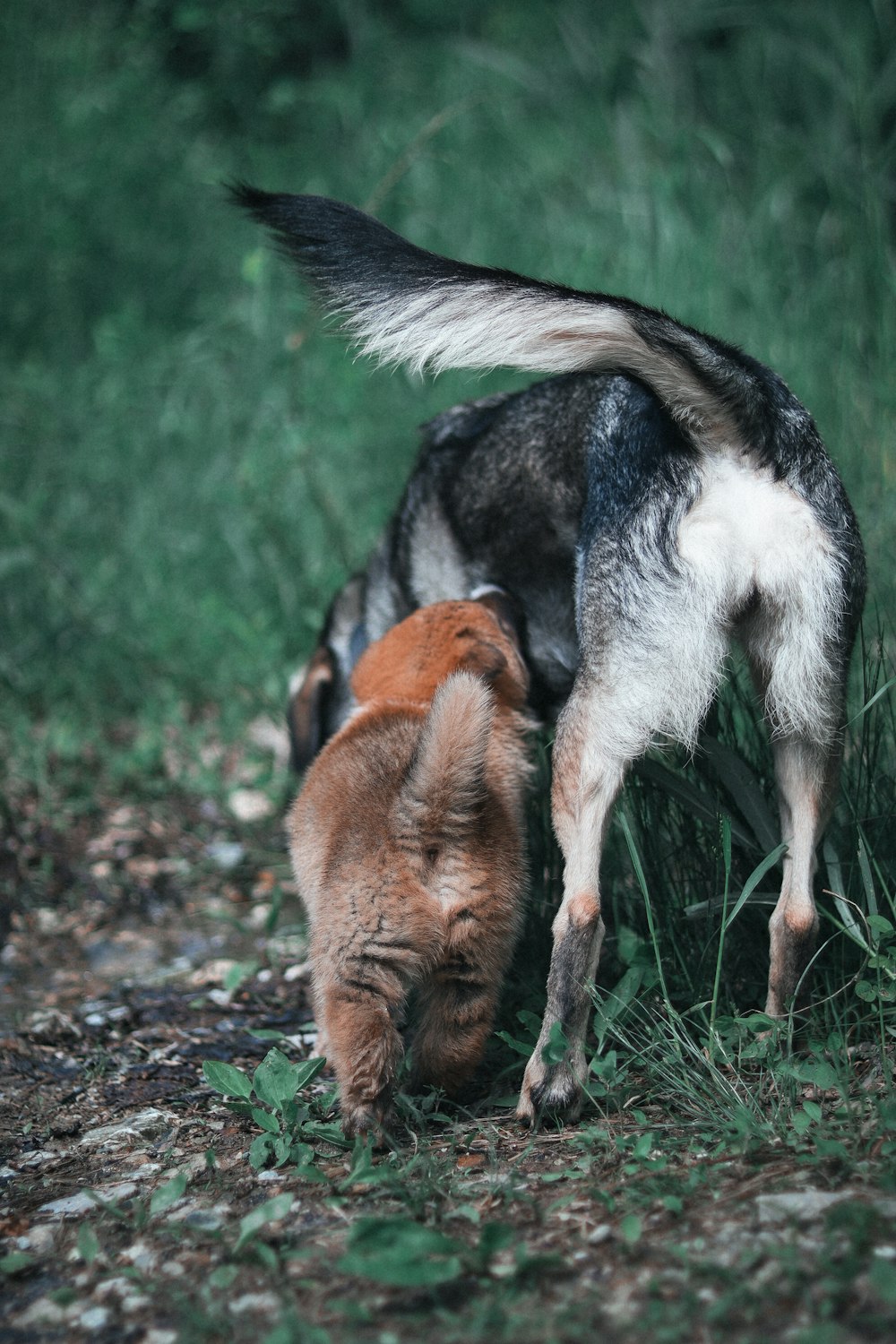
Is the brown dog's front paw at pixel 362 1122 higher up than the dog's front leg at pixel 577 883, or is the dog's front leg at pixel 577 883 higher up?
the dog's front leg at pixel 577 883

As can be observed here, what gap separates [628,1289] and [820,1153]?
469 millimetres

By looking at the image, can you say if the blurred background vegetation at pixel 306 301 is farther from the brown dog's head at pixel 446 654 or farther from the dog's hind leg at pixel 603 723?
the brown dog's head at pixel 446 654

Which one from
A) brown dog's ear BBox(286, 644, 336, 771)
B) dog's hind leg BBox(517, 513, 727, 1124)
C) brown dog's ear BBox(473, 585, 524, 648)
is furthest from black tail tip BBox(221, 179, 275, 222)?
brown dog's ear BBox(286, 644, 336, 771)

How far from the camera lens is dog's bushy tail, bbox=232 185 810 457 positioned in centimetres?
241

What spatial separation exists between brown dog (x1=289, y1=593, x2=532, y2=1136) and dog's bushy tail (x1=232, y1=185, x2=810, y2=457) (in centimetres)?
73

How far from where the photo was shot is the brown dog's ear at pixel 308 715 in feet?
13.6

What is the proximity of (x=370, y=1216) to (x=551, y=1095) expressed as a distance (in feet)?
2.07

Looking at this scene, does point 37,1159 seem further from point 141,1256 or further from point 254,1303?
point 254,1303

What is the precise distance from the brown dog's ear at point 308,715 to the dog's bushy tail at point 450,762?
1.62 metres

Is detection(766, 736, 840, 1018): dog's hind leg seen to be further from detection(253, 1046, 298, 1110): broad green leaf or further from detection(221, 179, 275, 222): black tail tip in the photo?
detection(221, 179, 275, 222): black tail tip

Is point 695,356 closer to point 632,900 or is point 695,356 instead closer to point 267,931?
point 632,900

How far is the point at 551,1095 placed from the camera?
2.47 m

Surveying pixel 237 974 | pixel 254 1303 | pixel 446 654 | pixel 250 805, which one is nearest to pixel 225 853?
pixel 250 805

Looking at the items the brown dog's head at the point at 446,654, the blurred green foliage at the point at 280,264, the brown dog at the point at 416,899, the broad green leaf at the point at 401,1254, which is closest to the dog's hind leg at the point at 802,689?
the brown dog at the point at 416,899
